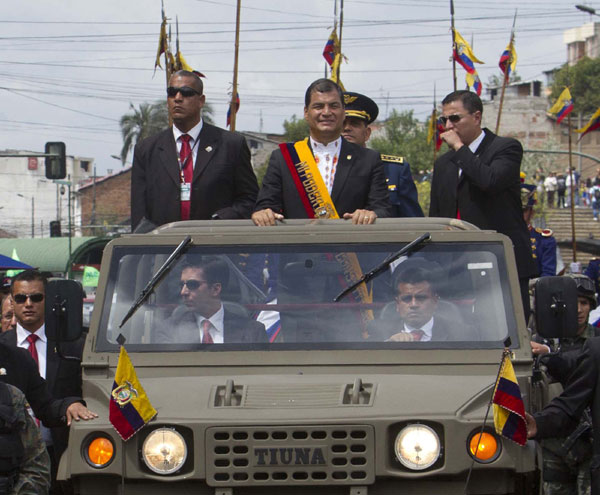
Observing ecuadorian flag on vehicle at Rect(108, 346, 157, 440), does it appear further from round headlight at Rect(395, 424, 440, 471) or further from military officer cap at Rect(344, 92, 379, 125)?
military officer cap at Rect(344, 92, 379, 125)

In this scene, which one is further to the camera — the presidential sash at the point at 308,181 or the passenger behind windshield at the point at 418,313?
the presidential sash at the point at 308,181

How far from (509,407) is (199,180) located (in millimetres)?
3328

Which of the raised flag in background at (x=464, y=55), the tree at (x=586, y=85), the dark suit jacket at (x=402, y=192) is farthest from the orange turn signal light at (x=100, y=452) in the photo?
the tree at (x=586, y=85)

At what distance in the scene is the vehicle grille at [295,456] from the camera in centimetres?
544

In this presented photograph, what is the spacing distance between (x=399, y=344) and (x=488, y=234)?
77 centimetres

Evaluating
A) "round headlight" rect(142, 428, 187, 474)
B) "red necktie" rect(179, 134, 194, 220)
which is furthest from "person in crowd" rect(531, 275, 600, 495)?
"red necktie" rect(179, 134, 194, 220)

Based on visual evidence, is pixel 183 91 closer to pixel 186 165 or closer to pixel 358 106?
pixel 186 165

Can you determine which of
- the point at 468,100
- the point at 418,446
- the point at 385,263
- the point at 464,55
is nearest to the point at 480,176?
the point at 468,100

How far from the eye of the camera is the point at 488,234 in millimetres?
6355

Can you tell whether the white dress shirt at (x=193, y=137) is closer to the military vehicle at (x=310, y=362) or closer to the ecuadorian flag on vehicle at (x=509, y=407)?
the military vehicle at (x=310, y=362)

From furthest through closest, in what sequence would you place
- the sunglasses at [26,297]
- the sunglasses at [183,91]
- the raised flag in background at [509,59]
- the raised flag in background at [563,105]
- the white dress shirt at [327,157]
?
1. the raised flag in background at [563,105]
2. the raised flag in background at [509,59]
3. the sunglasses at [26,297]
4. the sunglasses at [183,91]
5. the white dress shirt at [327,157]

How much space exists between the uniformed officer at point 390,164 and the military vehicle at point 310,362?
7.04 ft

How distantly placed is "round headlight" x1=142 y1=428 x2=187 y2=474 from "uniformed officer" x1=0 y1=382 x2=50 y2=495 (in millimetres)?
798

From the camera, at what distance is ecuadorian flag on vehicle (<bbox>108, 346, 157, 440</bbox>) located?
552 centimetres
